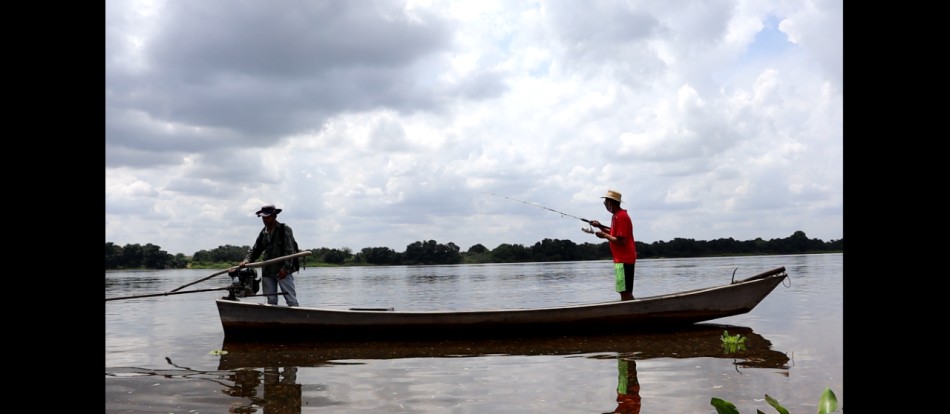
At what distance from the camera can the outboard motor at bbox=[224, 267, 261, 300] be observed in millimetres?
11484

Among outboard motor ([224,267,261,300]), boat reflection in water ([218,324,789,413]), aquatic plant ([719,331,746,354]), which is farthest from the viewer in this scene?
outboard motor ([224,267,261,300])

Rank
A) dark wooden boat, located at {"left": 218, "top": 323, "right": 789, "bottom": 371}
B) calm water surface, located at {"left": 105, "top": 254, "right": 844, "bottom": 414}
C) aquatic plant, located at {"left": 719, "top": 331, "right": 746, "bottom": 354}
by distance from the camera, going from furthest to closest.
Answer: aquatic plant, located at {"left": 719, "top": 331, "right": 746, "bottom": 354}, dark wooden boat, located at {"left": 218, "top": 323, "right": 789, "bottom": 371}, calm water surface, located at {"left": 105, "top": 254, "right": 844, "bottom": 414}

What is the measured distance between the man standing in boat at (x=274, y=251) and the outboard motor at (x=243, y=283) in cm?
16

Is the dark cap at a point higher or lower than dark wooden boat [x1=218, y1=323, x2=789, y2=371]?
higher

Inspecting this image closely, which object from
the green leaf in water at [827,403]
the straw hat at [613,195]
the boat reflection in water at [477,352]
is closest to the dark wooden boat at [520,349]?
the boat reflection in water at [477,352]

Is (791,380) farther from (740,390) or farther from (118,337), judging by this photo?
(118,337)

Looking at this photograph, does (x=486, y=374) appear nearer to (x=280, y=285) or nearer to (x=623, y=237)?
(x=623, y=237)

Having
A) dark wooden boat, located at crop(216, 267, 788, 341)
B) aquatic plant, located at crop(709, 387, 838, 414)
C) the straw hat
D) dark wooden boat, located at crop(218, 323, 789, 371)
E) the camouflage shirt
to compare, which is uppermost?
the straw hat

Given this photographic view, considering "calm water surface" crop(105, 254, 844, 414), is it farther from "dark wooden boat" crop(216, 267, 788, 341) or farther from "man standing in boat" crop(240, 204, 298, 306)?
"man standing in boat" crop(240, 204, 298, 306)

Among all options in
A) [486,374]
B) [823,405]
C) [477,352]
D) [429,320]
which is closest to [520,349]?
[477,352]

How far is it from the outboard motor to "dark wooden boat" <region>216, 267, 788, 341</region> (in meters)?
0.34

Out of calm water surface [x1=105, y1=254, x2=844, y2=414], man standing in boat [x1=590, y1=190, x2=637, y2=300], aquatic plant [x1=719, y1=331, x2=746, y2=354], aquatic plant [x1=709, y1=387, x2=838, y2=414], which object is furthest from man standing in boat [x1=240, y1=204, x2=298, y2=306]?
aquatic plant [x1=709, y1=387, x2=838, y2=414]
